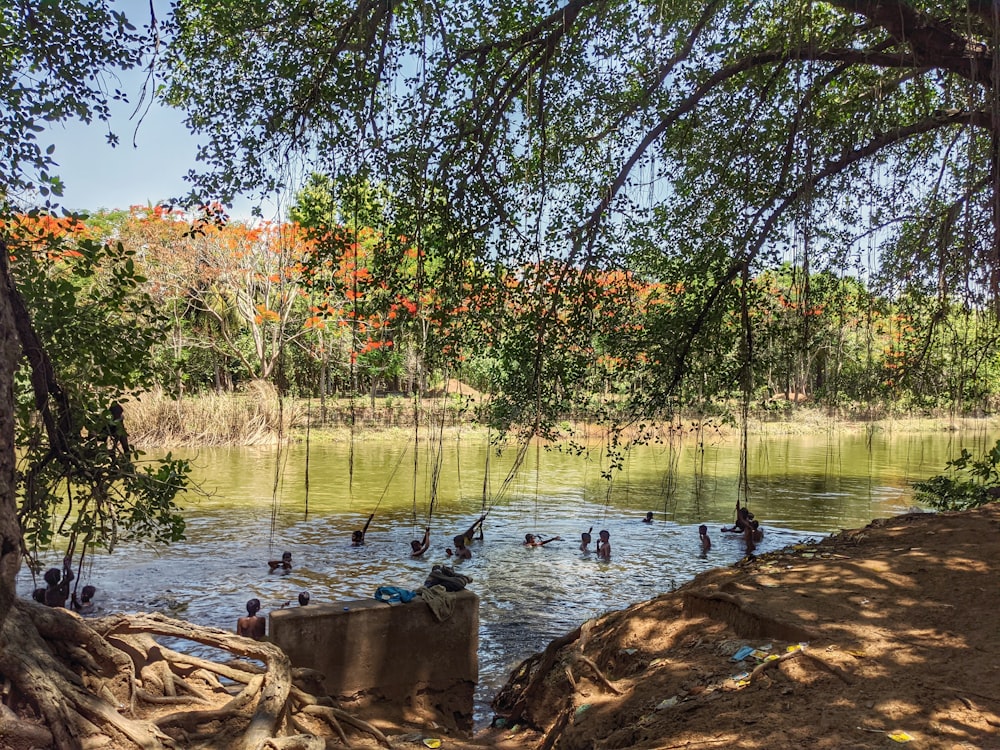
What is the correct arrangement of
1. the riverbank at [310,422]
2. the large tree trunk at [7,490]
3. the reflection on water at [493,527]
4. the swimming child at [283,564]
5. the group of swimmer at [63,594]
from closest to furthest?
1. the large tree trunk at [7,490]
2. the group of swimmer at [63,594]
3. the reflection on water at [493,527]
4. the swimming child at [283,564]
5. the riverbank at [310,422]

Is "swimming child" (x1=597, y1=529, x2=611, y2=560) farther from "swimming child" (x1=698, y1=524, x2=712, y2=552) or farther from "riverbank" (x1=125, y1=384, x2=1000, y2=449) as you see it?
"riverbank" (x1=125, y1=384, x2=1000, y2=449)

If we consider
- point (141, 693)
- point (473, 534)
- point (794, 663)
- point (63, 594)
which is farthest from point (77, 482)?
point (473, 534)

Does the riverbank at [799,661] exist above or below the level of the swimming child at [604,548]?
above

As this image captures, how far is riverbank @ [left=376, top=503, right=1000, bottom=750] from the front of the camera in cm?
335

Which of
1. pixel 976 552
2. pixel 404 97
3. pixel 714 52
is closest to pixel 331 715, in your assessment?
pixel 976 552

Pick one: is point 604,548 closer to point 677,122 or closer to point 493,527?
A: point 493,527

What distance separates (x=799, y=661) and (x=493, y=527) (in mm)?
9967

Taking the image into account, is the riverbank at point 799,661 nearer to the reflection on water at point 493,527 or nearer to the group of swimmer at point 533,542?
the reflection on water at point 493,527

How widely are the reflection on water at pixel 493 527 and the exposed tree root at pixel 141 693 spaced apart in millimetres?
2016

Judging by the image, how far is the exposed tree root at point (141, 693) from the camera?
131 inches

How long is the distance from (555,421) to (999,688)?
515 cm

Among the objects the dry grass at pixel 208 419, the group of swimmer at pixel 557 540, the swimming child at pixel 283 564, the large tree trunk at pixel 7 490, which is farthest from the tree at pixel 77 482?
the dry grass at pixel 208 419

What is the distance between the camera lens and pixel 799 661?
393 centimetres

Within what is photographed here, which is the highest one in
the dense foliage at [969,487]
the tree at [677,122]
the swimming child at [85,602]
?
the tree at [677,122]
